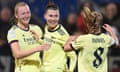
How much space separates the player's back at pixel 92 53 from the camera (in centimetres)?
984

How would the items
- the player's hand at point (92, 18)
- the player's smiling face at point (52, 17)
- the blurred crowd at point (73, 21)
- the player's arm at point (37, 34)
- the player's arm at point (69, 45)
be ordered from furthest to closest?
the blurred crowd at point (73, 21) < the player's smiling face at point (52, 17) < the player's arm at point (37, 34) < the player's arm at point (69, 45) < the player's hand at point (92, 18)

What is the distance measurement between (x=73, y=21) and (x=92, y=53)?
4.19 meters

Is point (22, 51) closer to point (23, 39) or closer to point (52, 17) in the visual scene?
point (23, 39)

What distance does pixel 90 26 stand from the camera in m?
9.83

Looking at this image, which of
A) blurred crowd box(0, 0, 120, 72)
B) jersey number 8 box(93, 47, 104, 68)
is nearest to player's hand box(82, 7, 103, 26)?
jersey number 8 box(93, 47, 104, 68)

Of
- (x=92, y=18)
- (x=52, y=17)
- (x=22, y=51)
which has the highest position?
(x=92, y=18)

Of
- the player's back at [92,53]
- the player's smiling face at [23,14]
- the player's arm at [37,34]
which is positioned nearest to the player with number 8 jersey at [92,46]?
the player's back at [92,53]

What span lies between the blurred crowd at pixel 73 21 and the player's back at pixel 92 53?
10.5 feet

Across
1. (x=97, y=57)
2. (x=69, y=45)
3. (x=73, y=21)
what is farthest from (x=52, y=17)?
(x=73, y=21)

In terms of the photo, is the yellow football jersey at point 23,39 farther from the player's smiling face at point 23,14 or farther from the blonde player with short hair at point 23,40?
the player's smiling face at point 23,14

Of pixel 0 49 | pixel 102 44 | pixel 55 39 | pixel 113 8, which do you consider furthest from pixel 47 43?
pixel 113 8

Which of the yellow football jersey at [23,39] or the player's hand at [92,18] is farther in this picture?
the yellow football jersey at [23,39]

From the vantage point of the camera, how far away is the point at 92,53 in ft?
32.3

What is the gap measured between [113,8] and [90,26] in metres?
4.74
